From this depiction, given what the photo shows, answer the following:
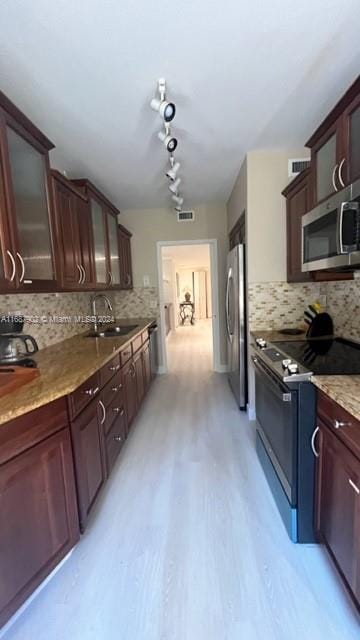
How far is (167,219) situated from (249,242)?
6.40ft

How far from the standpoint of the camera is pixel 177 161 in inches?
108

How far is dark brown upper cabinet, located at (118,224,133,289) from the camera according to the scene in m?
3.84

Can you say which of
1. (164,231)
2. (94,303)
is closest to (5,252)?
(94,303)

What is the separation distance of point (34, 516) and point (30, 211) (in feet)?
5.12

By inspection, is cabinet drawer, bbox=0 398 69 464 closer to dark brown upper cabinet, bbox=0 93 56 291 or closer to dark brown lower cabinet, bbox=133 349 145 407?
dark brown upper cabinet, bbox=0 93 56 291

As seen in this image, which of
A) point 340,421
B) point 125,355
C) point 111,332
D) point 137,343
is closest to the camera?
point 340,421

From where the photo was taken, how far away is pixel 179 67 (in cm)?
154

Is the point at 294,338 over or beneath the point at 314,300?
beneath

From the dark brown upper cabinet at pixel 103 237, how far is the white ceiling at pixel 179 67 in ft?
1.25

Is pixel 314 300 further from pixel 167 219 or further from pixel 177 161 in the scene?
pixel 167 219

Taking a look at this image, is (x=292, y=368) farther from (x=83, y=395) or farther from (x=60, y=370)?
(x=60, y=370)

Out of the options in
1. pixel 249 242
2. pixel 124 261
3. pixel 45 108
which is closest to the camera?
pixel 45 108

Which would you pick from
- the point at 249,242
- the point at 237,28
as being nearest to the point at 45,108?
the point at 237,28

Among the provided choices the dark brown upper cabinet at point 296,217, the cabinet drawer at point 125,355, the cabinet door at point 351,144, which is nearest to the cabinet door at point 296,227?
the dark brown upper cabinet at point 296,217
